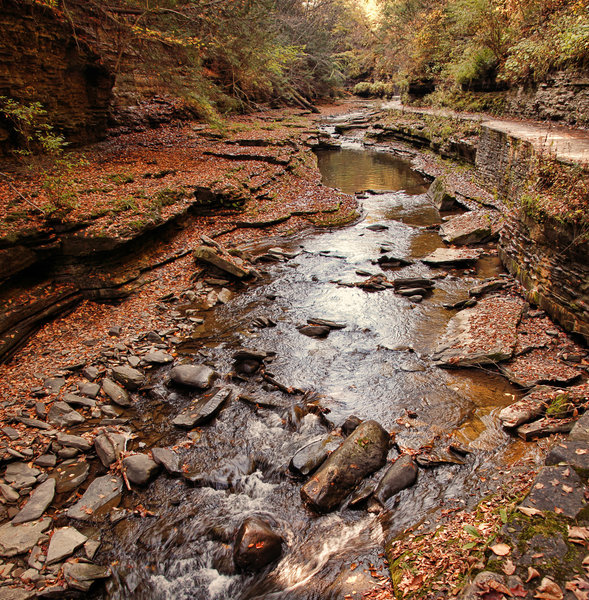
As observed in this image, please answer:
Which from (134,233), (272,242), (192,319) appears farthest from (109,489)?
(272,242)

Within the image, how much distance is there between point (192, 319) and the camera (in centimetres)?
798

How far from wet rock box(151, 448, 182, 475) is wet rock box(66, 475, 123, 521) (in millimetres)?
492

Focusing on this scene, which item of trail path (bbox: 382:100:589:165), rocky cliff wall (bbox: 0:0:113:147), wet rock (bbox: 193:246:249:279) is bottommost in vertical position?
wet rock (bbox: 193:246:249:279)

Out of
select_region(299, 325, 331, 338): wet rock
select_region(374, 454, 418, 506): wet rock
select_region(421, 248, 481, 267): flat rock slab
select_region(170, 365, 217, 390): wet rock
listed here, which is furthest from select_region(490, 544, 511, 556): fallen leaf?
select_region(421, 248, 481, 267): flat rock slab

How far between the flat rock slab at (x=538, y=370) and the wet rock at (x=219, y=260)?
6.44 metres

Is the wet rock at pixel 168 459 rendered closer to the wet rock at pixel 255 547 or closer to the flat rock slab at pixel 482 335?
the wet rock at pixel 255 547

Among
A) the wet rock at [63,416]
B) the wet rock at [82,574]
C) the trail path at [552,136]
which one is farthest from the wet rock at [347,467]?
the trail path at [552,136]

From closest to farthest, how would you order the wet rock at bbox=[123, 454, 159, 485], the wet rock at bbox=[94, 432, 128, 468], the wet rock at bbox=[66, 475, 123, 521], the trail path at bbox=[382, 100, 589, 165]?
the wet rock at bbox=[66, 475, 123, 521]
the wet rock at bbox=[123, 454, 159, 485]
the wet rock at bbox=[94, 432, 128, 468]
the trail path at bbox=[382, 100, 589, 165]

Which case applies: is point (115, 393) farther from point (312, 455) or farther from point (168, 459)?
point (312, 455)

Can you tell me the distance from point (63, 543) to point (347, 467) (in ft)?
10.5

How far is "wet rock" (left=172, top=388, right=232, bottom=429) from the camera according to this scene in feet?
17.8

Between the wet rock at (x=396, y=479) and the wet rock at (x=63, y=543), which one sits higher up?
the wet rock at (x=396, y=479)

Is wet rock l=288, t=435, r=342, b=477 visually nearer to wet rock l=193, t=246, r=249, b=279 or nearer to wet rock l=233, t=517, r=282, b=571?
wet rock l=233, t=517, r=282, b=571

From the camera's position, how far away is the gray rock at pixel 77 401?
5495 mm
